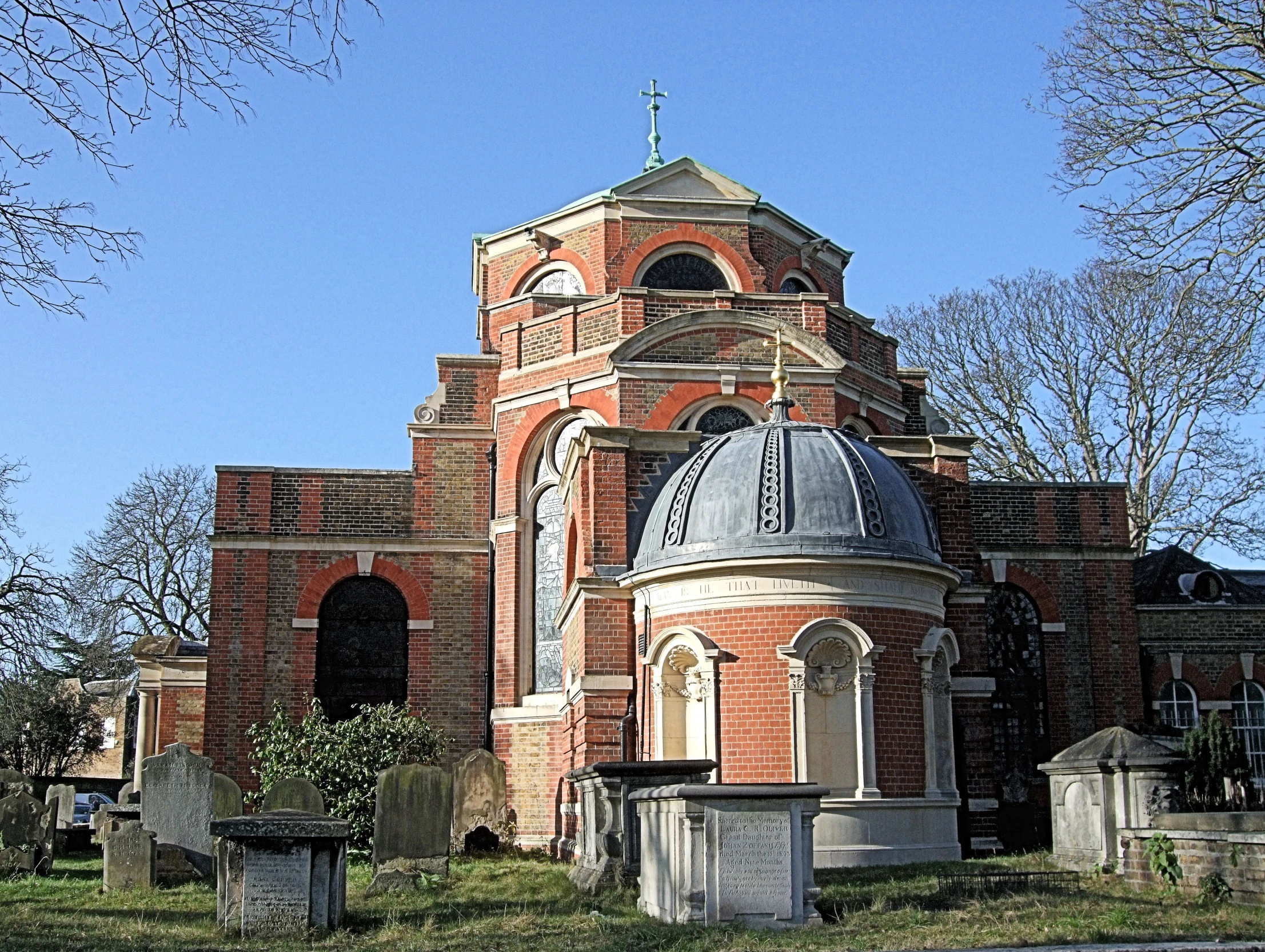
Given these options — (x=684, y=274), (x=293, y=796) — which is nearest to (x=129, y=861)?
(x=293, y=796)

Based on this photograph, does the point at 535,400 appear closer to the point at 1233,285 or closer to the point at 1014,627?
the point at 1014,627

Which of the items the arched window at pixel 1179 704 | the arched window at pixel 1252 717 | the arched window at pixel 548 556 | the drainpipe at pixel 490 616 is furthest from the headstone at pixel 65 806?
the arched window at pixel 1252 717

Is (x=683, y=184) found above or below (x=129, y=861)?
above

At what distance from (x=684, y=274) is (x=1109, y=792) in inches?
578

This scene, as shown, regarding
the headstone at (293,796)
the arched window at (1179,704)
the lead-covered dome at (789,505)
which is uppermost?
the lead-covered dome at (789,505)

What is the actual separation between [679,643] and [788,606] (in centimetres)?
161

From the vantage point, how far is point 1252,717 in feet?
101

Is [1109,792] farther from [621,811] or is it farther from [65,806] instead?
[65,806]

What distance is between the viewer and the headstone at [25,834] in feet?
60.2

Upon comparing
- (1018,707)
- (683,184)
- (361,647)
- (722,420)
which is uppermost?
(683,184)

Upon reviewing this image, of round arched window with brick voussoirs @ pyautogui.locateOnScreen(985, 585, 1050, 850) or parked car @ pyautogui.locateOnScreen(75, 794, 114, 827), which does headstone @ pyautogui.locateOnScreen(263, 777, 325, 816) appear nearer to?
round arched window with brick voussoirs @ pyautogui.locateOnScreen(985, 585, 1050, 850)

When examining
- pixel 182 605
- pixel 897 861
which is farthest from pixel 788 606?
pixel 182 605

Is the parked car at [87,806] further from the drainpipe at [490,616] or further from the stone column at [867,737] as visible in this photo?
the stone column at [867,737]

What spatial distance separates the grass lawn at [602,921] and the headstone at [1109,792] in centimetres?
105
